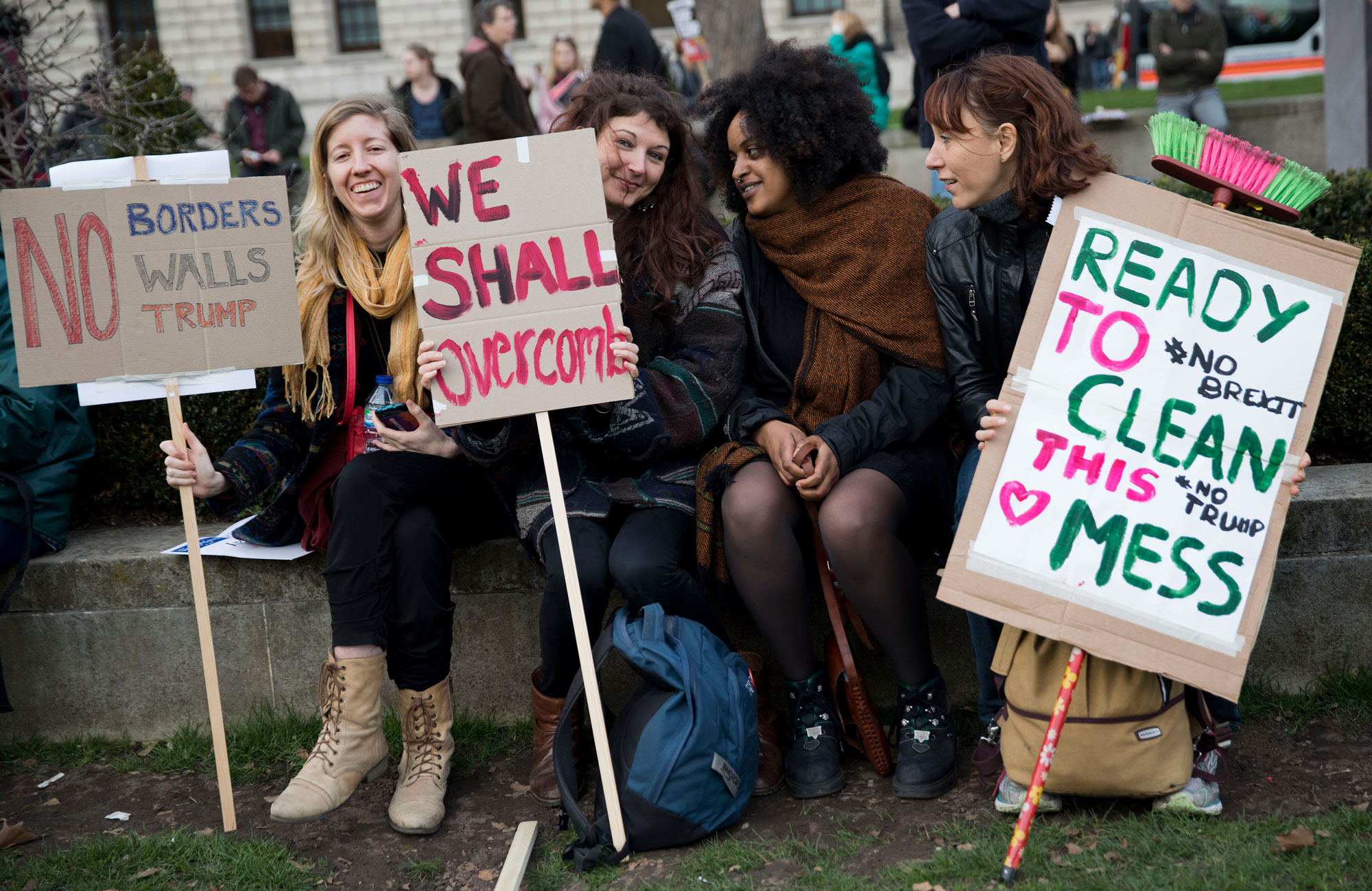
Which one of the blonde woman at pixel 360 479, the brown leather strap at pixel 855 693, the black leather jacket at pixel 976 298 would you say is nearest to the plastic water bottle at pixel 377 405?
the blonde woman at pixel 360 479

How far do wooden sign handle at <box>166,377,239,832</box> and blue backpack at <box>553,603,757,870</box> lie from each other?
873 millimetres

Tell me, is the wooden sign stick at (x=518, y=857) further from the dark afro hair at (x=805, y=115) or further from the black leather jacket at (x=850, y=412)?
the dark afro hair at (x=805, y=115)

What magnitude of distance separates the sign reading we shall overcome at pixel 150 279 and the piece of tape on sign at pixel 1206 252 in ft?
6.39

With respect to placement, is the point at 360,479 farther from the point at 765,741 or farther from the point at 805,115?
the point at 805,115

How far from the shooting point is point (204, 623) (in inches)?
114

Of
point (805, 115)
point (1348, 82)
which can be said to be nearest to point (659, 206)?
point (805, 115)

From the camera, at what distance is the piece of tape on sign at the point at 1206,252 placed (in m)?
2.43

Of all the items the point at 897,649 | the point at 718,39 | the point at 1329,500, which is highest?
the point at 718,39

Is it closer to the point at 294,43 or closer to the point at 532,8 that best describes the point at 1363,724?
the point at 532,8

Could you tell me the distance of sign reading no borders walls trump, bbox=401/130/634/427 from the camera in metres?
2.71

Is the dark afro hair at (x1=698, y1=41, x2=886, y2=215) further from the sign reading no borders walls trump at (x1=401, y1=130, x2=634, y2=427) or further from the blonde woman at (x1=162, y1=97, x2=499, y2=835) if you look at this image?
the blonde woman at (x1=162, y1=97, x2=499, y2=835)

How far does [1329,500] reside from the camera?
3107mm

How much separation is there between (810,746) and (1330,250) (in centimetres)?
165

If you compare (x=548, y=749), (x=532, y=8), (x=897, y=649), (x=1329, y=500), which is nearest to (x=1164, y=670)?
(x=897, y=649)
